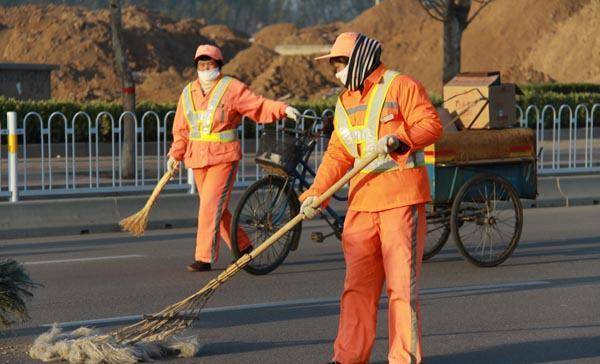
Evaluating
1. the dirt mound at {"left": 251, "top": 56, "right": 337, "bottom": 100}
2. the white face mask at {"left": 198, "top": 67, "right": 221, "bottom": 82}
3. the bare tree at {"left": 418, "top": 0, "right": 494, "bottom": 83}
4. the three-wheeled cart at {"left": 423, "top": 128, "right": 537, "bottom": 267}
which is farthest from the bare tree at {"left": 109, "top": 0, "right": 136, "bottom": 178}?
the dirt mound at {"left": 251, "top": 56, "right": 337, "bottom": 100}

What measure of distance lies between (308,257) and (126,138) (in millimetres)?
6197

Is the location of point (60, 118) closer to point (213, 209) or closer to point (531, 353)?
point (213, 209)

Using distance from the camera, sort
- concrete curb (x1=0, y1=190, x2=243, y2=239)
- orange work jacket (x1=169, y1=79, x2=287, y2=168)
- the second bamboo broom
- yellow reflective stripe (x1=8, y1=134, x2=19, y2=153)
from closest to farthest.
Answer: the second bamboo broom → orange work jacket (x1=169, y1=79, x2=287, y2=168) → concrete curb (x1=0, y1=190, x2=243, y2=239) → yellow reflective stripe (x1=8, y1=134, x2=19, y2=153)

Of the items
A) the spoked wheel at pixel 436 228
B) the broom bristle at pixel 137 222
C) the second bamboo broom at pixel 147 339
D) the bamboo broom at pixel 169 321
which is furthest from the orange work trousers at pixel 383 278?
the broom bristle at pixel 137 222

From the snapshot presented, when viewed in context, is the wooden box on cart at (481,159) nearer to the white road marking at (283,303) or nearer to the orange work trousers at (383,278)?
the white road marking at (283,303)

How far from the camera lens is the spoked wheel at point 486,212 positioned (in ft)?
36.2

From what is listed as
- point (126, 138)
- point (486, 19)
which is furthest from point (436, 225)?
point (486, 19)

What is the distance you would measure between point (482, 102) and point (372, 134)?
4.98 metres

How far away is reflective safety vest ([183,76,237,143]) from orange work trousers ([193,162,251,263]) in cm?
24

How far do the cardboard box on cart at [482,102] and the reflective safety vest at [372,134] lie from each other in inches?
183

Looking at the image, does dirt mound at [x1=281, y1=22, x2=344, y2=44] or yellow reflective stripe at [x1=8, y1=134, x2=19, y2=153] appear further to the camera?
dirt mound at [x1=281, y1=22, x2=344, y2=44]

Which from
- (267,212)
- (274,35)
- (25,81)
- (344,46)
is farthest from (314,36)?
(344,46)

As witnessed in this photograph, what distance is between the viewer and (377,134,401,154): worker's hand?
6.73 metres

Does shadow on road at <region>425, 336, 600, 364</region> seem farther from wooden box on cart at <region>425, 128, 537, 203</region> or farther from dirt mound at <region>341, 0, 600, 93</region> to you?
dirt mound at <region>341, 0, 600, 93</region>
